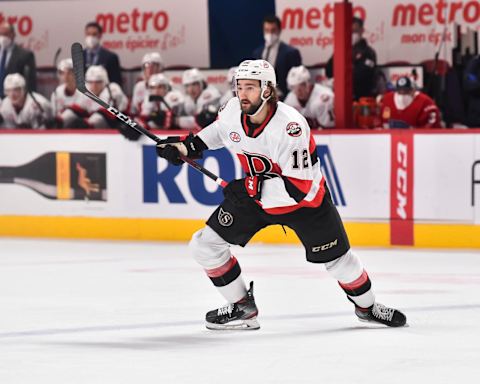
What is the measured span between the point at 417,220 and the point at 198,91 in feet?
7.98

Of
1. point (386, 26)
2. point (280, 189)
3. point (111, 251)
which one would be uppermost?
point (386, 26)

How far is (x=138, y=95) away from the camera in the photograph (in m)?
11.8

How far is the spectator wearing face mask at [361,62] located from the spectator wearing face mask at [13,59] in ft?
9.69

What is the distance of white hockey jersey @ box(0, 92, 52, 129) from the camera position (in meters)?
11.4

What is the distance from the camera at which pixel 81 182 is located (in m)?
10.6

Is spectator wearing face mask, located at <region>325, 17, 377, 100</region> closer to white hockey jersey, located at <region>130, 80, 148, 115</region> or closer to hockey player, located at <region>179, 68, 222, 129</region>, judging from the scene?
hockey player, located at <region>179, 68, 222, 129</region>

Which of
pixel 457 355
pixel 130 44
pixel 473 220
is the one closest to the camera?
pixel 457 355

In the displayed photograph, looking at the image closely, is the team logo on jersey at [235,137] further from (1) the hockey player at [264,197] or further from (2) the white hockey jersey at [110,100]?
(2) the white hockey jersey at [110,100]

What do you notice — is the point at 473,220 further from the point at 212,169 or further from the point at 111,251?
the point at 111,251

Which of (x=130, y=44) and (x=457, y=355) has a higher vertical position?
(x=130, y=44)

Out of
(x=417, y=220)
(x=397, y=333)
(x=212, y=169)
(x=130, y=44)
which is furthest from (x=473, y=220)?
(x=130, y=44)

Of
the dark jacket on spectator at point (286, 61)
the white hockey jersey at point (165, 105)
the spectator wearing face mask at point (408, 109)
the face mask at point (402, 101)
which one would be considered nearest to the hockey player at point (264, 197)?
the spectator wearing face mask at point (408, 109)

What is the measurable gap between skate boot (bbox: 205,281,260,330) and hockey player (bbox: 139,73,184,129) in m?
4.51

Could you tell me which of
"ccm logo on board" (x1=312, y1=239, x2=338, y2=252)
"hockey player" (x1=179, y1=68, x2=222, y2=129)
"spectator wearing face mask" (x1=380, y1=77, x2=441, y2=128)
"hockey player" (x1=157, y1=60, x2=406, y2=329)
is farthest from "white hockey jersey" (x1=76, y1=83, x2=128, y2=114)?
"ccm logo on board" (x1=312, y1=239, x2=338, y2=252)
